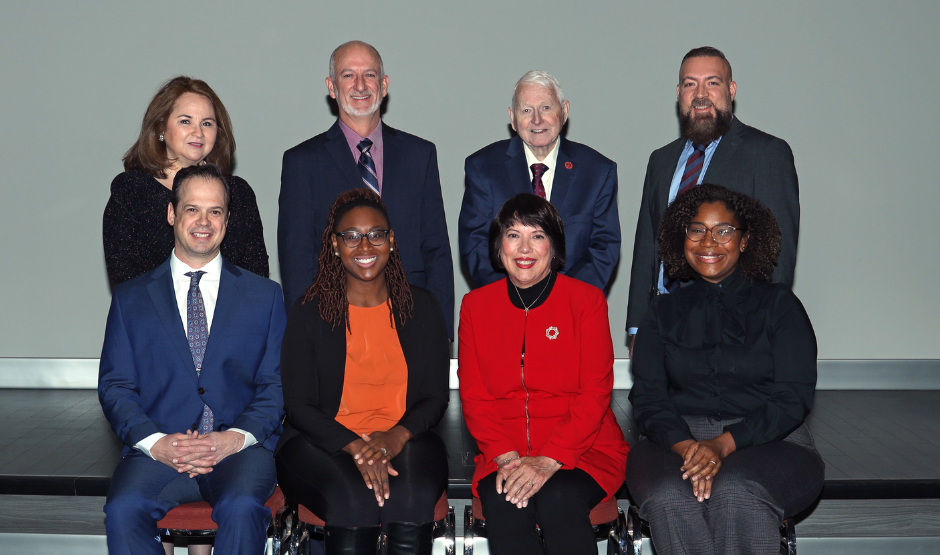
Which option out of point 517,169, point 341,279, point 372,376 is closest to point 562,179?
point 517,169

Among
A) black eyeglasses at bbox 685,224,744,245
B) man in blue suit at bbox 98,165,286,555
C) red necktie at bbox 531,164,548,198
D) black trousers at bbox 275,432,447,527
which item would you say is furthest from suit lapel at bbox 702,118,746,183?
man in blue suit at bbox 98,165,286,555

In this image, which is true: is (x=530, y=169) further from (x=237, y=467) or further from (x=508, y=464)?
(x=237, y=467)

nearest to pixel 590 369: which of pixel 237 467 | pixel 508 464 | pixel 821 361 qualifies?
pixel 508 464

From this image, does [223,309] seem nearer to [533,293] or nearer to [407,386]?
[407,386]

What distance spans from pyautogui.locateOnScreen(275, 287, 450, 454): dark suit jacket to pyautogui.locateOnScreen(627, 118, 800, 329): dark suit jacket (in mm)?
1006

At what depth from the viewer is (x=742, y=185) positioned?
3158 millimetres

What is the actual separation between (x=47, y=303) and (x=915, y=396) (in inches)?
217

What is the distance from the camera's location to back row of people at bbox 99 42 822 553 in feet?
8.02

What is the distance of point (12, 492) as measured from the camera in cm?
328

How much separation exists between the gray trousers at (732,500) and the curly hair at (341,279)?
1008mm

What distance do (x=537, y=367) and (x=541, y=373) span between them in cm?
2

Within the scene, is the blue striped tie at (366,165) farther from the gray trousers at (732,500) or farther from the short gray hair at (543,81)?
the gray trousers at (732,500)

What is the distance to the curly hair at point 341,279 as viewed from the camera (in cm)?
275

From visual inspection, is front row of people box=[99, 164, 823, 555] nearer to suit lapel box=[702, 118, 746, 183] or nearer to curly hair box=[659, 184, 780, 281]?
curly hair box=[659, 184, 780, 281]
